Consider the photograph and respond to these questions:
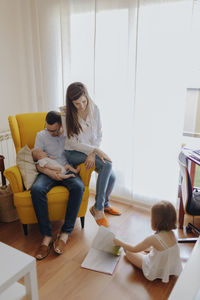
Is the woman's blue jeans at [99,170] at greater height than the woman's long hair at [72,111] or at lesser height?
lesser

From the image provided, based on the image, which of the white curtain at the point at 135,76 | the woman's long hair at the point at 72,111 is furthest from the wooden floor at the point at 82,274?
the woman's long hair at the point at 72,111

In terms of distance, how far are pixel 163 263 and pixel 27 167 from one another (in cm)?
119

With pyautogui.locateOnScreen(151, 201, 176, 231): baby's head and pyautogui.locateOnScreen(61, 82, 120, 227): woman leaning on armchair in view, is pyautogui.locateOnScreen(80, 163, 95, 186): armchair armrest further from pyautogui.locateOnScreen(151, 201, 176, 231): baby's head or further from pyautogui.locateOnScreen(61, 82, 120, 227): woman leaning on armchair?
pyautogui.locateOnScreen(151, 201, 176, 231): baby's head

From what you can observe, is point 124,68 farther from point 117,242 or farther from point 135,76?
point 117,242

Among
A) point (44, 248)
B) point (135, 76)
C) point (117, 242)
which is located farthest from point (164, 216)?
point (135, 76)

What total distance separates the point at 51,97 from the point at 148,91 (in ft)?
3.71

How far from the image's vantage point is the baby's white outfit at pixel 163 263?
165 centimetres

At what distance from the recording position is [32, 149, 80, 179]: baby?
213 centimetres

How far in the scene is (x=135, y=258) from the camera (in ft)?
5.98

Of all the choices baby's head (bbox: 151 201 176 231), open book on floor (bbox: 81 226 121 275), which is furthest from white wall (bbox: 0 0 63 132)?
baby's head (bbox: 151 201 176 231)

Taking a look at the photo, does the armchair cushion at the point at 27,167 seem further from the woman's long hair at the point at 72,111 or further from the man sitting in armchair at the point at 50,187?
the woman's long hair at the point at 72,111

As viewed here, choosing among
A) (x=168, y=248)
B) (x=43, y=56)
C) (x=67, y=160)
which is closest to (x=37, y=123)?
(x=67, y=160)

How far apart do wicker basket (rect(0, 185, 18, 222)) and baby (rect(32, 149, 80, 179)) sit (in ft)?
1.34

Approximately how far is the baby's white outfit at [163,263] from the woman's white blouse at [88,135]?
3.12 ft
